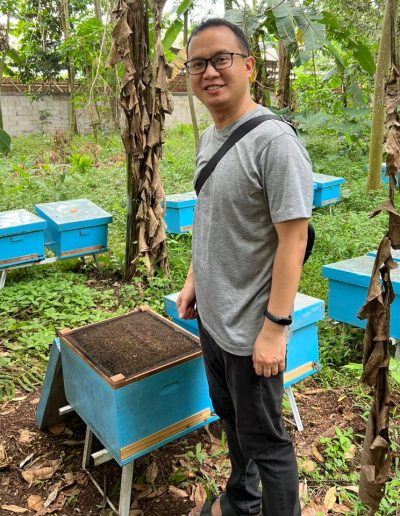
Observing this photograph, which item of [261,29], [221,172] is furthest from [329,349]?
[261,29]

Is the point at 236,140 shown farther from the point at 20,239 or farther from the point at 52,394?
the point at 20,239

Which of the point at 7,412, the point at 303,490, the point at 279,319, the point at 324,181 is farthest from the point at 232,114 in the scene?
the point at 324,181

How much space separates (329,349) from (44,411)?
200 centimetres

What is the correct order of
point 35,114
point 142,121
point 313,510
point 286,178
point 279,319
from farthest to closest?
point 35,114
point 142,121
point 313,510
point 279,319
point 286,178

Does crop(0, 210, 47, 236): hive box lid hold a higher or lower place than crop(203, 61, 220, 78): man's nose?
lower

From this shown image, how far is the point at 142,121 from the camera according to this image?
433cm

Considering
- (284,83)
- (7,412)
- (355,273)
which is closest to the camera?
(7,412)

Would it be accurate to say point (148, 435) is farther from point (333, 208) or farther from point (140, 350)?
A: point (333, 208)

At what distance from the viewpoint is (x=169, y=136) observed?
14398mm

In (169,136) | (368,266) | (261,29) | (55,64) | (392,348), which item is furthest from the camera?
(169,136)

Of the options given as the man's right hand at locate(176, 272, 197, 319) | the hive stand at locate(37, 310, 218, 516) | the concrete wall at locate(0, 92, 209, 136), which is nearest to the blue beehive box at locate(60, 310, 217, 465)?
the hive stand at locate(37, 310, 218, 516)

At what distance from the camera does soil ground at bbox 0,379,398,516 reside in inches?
90.2

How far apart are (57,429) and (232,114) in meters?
2.10

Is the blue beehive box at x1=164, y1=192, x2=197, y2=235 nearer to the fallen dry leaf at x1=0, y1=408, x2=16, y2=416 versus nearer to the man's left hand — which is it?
the fallen dry leaf at x1=0, y1=408, x2=16, y2=416
